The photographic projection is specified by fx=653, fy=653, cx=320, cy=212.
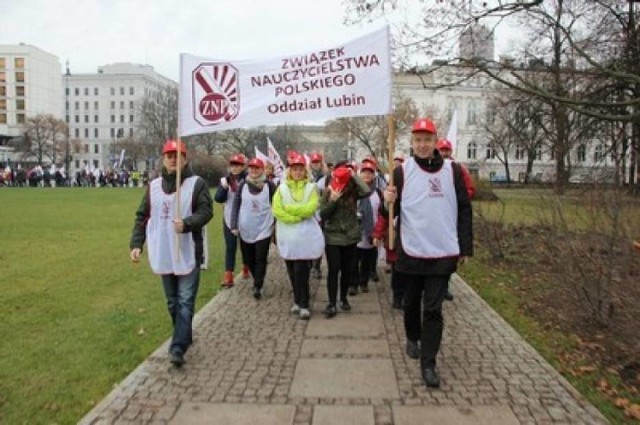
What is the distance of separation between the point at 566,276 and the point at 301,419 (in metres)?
3.72

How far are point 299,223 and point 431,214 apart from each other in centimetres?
259

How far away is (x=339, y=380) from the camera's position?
530cm

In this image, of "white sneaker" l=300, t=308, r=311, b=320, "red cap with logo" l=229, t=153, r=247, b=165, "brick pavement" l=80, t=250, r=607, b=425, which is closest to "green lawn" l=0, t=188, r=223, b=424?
"brick pavement" l=80, t=250, r=607, b=425

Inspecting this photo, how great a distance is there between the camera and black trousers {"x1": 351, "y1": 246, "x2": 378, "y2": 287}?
9.35 metres

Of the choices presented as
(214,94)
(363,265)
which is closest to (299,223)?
(214,94)

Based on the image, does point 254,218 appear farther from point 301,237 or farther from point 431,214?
point 431,214

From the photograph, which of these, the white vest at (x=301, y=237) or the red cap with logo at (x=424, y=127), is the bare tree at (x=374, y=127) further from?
the red cap with logo at (x=424, y=127)

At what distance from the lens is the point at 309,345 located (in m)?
6.41

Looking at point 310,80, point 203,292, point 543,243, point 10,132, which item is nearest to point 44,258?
point 203,292

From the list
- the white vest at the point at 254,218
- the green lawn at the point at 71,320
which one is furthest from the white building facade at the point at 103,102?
the white vest at the point at 254,218

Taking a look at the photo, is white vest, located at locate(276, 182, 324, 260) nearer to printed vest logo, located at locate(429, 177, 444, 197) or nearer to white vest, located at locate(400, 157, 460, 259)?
white vest, located at locate(400, 157, 460, 259)

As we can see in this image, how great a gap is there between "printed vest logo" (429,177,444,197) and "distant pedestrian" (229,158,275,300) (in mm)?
3998

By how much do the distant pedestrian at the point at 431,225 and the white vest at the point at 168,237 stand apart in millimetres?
1812

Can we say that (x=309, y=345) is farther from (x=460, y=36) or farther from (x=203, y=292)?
(x=460, y=36)
